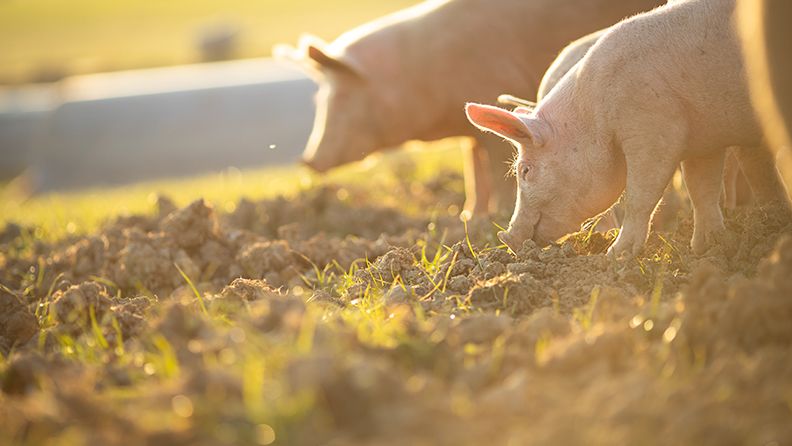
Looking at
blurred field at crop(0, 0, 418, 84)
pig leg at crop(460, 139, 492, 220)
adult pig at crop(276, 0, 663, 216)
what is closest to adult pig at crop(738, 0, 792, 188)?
adult pig at crop(276, 0, 663, 216)

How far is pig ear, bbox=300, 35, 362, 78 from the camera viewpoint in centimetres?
770

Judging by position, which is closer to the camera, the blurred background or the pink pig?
the pink pig

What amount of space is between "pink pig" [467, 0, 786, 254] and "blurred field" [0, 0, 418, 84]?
26985mm

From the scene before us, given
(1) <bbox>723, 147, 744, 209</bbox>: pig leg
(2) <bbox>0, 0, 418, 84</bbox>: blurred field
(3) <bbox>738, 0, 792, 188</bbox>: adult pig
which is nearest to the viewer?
(3) <bbox>738, 0, 792, 188</bbox>: adult pig

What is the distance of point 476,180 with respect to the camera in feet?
24.7

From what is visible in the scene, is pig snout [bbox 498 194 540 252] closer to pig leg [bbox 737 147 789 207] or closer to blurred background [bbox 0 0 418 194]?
pig leg [bbox 737 147 789 207]

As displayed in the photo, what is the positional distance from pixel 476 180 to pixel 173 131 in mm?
10740

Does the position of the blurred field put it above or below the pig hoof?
below

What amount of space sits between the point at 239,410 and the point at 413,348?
671 millimetres

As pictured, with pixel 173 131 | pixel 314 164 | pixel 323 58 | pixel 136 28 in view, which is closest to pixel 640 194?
pixel 323 58

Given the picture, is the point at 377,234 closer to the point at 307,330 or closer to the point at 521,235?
the point at 521,235

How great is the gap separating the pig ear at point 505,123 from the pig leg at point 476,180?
8.68 ft

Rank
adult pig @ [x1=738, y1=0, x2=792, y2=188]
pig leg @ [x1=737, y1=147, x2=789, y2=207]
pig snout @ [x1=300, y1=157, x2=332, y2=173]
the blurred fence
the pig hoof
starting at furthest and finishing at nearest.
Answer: the blurred fence
pig snout @ [x1=300, y1=157, x2=332, y2=173]
pig leg @ [x1=737, y1=147, x2=789, y2=207]
the pig hoof
adult pig @ [x1=738, y1=0, x2=792, y2=188]

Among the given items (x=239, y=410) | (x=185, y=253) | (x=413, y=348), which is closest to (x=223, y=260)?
(x=185, y=253)
